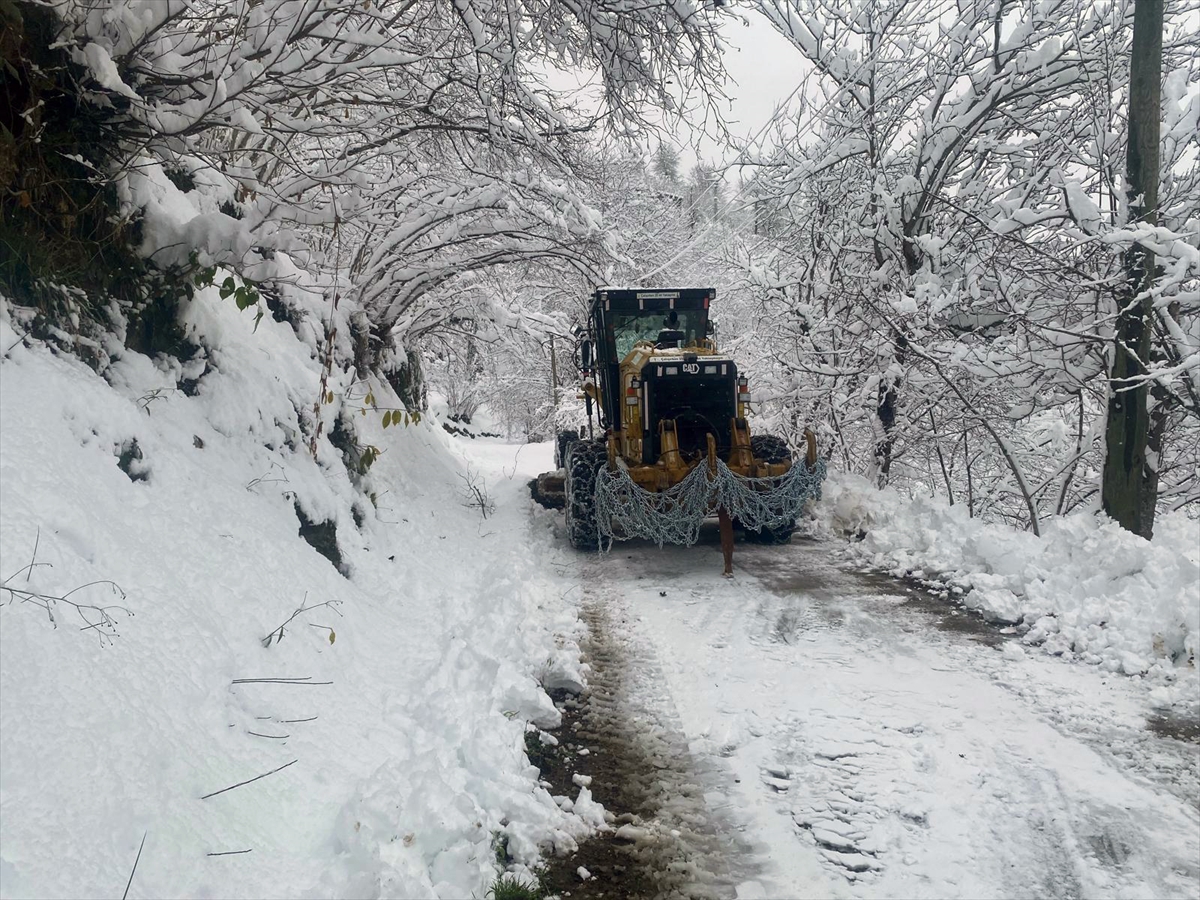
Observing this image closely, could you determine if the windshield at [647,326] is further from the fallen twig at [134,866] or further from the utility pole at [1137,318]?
the fallen twig at [134,866]

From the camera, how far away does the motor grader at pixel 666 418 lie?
28.2ft

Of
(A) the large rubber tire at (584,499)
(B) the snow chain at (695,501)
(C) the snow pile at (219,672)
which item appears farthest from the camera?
(A) the large rubber tire at (584,499)

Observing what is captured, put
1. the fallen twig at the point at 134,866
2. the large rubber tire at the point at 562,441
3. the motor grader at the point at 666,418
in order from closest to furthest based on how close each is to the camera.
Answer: the fallen twig at the point at 134,866
the motor grader at the point at 666,418
the large rubber tire at the point at 562,441

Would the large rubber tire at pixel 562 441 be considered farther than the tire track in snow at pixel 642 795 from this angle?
Yes

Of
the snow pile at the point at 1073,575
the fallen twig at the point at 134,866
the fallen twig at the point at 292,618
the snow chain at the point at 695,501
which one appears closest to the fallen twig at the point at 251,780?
the fallen twig at the point at 134,866

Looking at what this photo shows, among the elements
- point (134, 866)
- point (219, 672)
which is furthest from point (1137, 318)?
point (134, 866)

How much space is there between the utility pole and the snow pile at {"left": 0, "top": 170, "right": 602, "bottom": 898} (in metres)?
5.08

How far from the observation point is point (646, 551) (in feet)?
30.1

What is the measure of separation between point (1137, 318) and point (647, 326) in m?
5.44

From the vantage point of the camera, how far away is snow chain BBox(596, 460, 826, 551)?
798cm

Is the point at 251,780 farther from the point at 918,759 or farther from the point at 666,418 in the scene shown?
the point at 666,418

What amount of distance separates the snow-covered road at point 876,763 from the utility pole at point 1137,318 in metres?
2.22

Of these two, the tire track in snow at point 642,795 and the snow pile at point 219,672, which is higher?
the snow pile at point 219,672

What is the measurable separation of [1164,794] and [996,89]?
8758 mm
